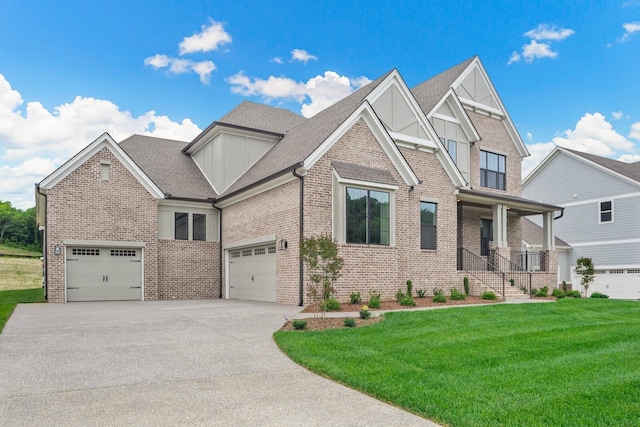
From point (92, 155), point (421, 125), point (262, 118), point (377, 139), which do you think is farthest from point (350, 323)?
point (262, 118)

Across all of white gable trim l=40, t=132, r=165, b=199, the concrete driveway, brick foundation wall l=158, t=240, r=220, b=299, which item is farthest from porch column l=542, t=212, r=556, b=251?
white gable trim l=40, t=132, r=165, b=199

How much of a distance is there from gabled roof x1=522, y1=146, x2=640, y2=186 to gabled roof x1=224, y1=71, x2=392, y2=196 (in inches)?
691

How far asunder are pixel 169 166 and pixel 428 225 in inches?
493

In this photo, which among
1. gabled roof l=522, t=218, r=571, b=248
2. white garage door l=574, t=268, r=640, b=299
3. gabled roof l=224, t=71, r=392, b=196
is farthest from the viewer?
gabled roof l=522, t=218, r=571, b=248

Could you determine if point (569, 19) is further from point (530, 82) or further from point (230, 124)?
point (230, 124)

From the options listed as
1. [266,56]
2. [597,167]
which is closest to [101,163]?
[266,56]

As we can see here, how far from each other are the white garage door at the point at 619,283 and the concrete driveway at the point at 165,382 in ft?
76.6

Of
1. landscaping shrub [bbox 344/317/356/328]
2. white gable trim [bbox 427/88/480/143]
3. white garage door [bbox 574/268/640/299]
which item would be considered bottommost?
white garage door [bbox 574/268/640/299]

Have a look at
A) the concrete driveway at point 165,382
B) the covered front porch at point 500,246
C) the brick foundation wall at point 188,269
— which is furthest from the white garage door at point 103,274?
the covered front porch at point 500,246

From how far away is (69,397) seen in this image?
575cm

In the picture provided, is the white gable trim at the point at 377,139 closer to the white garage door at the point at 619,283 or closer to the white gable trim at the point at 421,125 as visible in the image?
the white gable trim at the point at 421,125

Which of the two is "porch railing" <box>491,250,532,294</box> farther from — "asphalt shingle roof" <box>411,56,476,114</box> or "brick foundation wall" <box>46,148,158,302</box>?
"brick foundation wall" <box>46,148,158,302</box>

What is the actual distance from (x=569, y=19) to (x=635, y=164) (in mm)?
14581

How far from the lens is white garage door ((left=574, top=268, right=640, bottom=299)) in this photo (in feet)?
85.5
